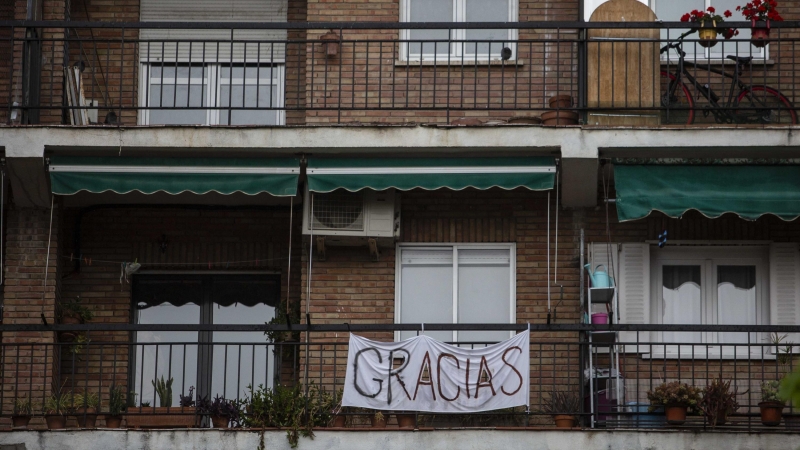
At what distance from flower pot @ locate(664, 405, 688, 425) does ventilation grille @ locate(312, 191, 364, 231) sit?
3.60 m

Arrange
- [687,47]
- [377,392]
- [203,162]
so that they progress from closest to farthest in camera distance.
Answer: [377,392] < [203,162] < [687,47]

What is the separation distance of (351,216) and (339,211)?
14 cm

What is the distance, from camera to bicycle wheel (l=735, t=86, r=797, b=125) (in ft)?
40.5

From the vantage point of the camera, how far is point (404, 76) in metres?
12.9

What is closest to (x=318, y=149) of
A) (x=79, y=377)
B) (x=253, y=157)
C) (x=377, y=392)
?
(x=253, y=157)

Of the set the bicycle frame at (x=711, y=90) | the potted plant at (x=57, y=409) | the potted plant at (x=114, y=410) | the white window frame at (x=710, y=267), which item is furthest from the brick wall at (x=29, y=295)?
the bicycle frame at (x=711, y=90)

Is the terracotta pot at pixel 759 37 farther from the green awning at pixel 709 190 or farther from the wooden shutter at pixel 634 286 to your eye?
the wooden shutter at pixel 634 286

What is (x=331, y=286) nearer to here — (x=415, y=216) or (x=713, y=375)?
(x=415, y=216)

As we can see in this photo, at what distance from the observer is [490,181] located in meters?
11.8

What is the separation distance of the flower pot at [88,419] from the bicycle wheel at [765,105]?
7286 millimetres

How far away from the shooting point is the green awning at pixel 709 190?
11.7 m

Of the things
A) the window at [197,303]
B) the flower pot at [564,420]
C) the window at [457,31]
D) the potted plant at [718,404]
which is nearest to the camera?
the potted plant at [718,404]

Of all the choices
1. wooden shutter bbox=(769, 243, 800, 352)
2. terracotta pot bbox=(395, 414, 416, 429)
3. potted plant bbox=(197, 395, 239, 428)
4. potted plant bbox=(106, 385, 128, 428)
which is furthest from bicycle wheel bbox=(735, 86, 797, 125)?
potted plant bbox=(106, 385, 128, 428)

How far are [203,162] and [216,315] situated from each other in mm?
2212
